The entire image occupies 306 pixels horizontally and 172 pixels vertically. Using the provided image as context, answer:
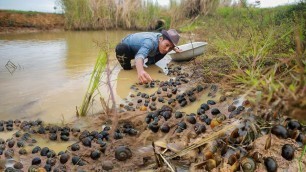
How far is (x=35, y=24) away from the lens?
15969 millimetres

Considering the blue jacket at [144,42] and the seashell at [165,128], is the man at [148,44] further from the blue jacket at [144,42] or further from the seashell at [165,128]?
the seashell at [165,128]

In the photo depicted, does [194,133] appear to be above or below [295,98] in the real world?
below

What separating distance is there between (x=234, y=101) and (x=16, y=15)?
15370 mm

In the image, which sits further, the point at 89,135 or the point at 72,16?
the point at 72,16

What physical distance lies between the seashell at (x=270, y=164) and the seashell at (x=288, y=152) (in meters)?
0.11

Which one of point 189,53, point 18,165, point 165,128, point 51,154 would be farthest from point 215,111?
point 189,53

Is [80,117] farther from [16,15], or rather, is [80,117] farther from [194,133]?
[16,15]

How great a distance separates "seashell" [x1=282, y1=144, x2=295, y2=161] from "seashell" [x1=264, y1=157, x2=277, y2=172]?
4.3 inches

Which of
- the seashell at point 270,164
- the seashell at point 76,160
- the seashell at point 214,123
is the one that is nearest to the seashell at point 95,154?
the seashell at point 76,160

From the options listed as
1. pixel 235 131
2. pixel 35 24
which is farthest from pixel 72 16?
pixel 235 131

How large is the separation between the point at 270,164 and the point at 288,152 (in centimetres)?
16

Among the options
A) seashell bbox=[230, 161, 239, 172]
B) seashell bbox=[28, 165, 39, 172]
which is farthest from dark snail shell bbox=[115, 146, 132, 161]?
seashell bbox=[230, 161, 239, 172]

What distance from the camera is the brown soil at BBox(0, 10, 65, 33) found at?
1501 centimetres

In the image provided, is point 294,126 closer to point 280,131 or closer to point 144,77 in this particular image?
point 280,131
